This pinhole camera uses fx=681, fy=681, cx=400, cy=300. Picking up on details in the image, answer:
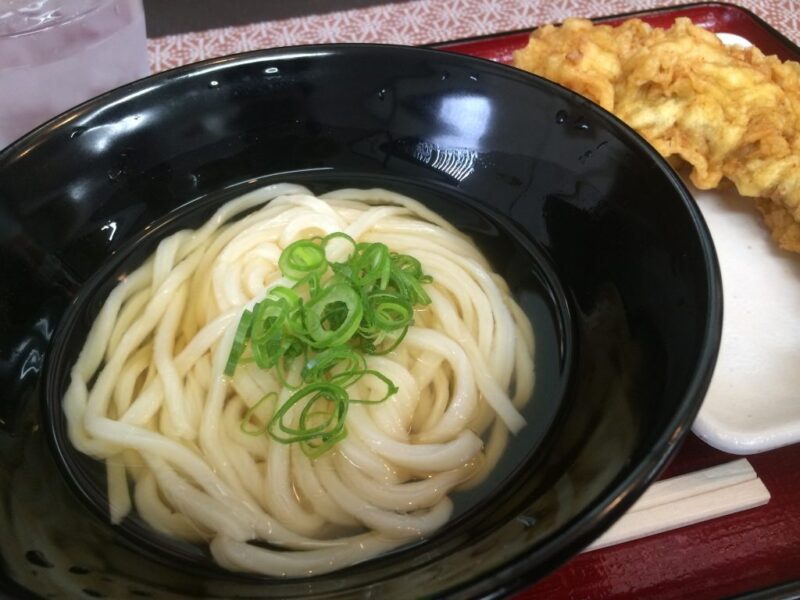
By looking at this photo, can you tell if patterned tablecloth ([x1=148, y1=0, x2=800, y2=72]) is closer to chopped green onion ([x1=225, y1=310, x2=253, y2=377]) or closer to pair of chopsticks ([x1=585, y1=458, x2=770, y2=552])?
chopped green onion ([x1=225, y1=310, x2=253, y2=377])

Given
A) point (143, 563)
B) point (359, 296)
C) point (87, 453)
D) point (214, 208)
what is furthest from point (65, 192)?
point (143, 563)

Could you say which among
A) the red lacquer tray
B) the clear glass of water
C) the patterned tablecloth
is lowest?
the red lacquer tray

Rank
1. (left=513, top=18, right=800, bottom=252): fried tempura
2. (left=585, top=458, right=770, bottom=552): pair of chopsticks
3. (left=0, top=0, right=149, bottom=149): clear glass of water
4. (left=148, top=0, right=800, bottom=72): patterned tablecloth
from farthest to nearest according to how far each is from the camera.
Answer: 1. (left=148, top=0, right=800, bottom=72): patterned tablecloth
2. (left=0, top=0, right=149, bottom=149): clear glass of water
3. (left=513, top=18, right=800, bottom=252): fried tempura
4. (left=585, top=458, right=770, bottom=552): pair of chopsticks

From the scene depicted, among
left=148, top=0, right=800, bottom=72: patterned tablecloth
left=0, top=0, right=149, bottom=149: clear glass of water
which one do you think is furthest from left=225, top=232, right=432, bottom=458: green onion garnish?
left=148, top=0, right=800, bottom=72: patterned tablecloth

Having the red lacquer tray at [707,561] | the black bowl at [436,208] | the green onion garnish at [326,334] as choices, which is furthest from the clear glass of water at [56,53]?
the red lacquer tray at [707,561]

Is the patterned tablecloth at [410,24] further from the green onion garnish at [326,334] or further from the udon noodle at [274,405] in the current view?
the green onion garnish at [326,334]

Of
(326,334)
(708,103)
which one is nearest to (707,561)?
(326,334)
